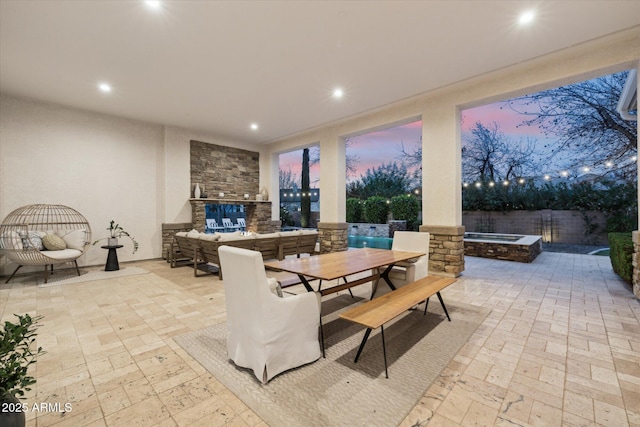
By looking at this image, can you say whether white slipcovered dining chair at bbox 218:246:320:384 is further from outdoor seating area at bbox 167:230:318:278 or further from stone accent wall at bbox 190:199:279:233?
stone accent wall at bbox 190:199:279:233

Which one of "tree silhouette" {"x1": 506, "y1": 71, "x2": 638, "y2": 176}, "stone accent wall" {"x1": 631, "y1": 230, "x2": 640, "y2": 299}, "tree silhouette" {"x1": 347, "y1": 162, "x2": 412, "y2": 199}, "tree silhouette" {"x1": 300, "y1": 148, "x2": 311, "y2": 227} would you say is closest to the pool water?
"tree silhouette" {"x1": 300, "y1": 148, "x2": 311, "y2": 227}

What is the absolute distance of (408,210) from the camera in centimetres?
956

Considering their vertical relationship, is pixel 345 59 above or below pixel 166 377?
above

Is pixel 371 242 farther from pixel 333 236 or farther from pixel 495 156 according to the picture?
pixel 495 156

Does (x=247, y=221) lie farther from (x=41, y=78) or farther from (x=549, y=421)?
(x=549, y=421)

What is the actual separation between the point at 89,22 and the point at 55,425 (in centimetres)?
375

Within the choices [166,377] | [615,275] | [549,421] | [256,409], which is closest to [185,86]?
[166,377]

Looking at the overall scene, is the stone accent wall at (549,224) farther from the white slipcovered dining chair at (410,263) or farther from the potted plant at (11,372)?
the potted plant at (11,372)

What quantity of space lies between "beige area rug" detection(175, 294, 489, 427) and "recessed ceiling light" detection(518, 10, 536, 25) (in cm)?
329

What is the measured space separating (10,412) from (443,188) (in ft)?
16.9

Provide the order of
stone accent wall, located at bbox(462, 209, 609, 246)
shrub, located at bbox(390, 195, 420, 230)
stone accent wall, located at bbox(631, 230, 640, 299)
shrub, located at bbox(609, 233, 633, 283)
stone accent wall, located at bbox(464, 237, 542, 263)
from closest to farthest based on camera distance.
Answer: stone accent wall, located at bbox(631, 230, 640, 299) < shrub, located at bbox(609, 233, 633, 283) < stone accent wall, located at bbox(464, 237, 542, 263) < stone accent wall, located at bbox(462, 209, 609, 246) < shrub, located at bbox(390, 195, 420, 230)

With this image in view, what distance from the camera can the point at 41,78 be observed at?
431 cm

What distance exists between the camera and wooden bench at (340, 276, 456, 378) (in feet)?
6.32

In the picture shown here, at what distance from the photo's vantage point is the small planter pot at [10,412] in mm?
1050
